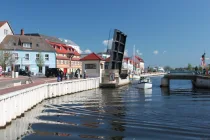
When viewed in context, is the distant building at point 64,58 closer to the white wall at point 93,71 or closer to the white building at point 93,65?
the white building at point 93,65

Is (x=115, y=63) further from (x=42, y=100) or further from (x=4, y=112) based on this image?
(x=4, y=112)

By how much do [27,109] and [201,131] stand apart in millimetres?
13418

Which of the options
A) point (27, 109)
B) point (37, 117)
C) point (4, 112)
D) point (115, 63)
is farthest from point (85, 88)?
point (4, 112)

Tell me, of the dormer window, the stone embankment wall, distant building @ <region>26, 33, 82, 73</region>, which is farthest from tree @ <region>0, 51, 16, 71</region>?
distant building @ <region>26, 33, 82, 73</region>

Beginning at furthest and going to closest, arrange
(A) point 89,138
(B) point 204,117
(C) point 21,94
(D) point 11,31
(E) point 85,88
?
(D) point 11,31 → (E) point 85,88 → (C) point 21,94 → (B) point 204,117 → (A) point 89,138

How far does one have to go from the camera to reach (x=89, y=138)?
43.9 ft

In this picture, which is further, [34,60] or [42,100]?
[34,60]

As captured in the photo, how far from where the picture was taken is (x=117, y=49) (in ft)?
166

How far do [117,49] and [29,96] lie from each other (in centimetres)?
2970

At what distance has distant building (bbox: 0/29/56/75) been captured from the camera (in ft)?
Result: 220

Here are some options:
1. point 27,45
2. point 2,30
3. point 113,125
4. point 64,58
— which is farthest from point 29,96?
point 64,58

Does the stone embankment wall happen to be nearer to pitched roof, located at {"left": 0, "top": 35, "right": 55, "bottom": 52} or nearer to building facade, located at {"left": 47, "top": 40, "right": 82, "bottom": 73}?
pitched roof, located at {"left": 0, "top": 35, "right": 55, "bottom": 52}

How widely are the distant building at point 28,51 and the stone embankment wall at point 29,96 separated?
29.2 metres

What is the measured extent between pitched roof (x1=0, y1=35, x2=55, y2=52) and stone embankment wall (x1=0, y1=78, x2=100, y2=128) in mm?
29610
